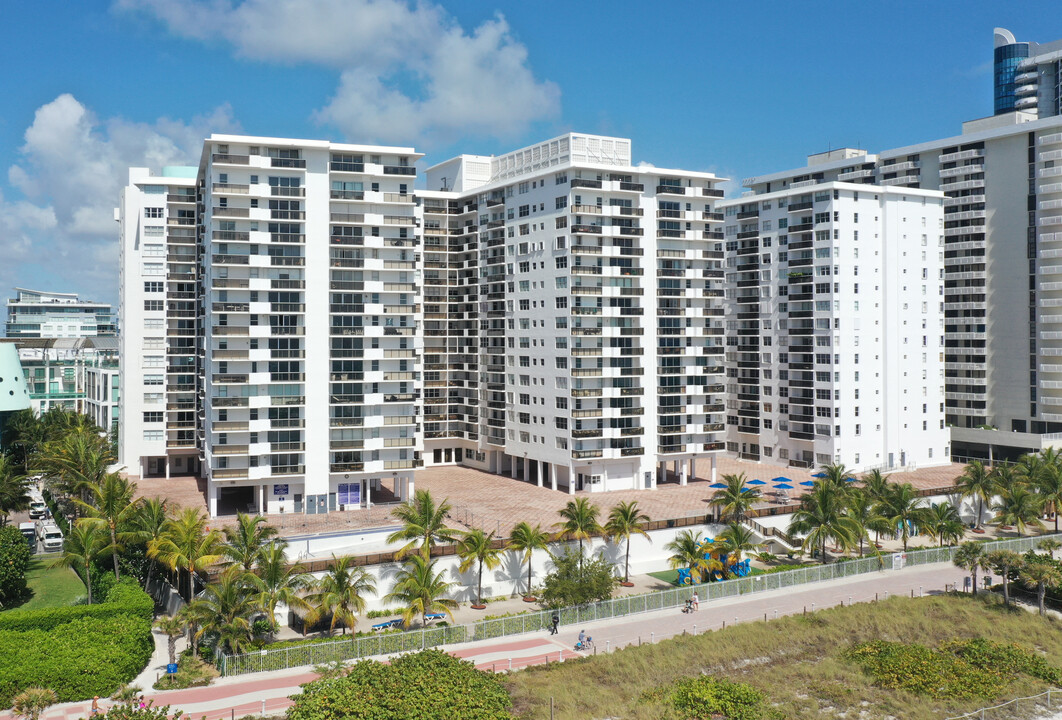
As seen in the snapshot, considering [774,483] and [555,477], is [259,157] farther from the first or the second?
[774,483]

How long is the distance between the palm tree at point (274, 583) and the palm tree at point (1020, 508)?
59540mm

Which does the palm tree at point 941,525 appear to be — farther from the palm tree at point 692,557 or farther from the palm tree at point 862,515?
the palm tree at point 692,557

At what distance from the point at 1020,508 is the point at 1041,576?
19702 mm

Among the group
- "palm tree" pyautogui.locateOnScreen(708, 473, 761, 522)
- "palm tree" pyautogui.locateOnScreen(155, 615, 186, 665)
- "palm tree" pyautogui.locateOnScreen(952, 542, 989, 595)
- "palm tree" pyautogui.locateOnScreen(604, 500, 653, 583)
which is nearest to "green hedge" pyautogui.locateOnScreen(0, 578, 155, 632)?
"palm tree" pyautogui.locateOnScreen(155, 615, 186, 665)

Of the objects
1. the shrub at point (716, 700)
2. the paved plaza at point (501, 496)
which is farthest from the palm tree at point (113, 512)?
the shrub at point (716, 700)

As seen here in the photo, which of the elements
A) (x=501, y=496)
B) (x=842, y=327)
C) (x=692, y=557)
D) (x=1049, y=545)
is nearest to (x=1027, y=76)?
(x=842, y=327)

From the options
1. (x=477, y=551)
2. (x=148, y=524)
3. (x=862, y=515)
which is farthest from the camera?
(x=862, y=515)

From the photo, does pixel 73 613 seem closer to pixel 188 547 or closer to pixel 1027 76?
pixel 188 547

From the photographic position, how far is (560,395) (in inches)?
3319

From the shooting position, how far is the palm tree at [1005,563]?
5919 centimetres

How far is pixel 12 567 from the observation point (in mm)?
55000

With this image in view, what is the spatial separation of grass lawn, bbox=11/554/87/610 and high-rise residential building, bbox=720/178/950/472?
7237 cm

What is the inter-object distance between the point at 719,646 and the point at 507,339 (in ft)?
158

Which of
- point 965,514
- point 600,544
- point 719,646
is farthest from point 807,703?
point 965,514
